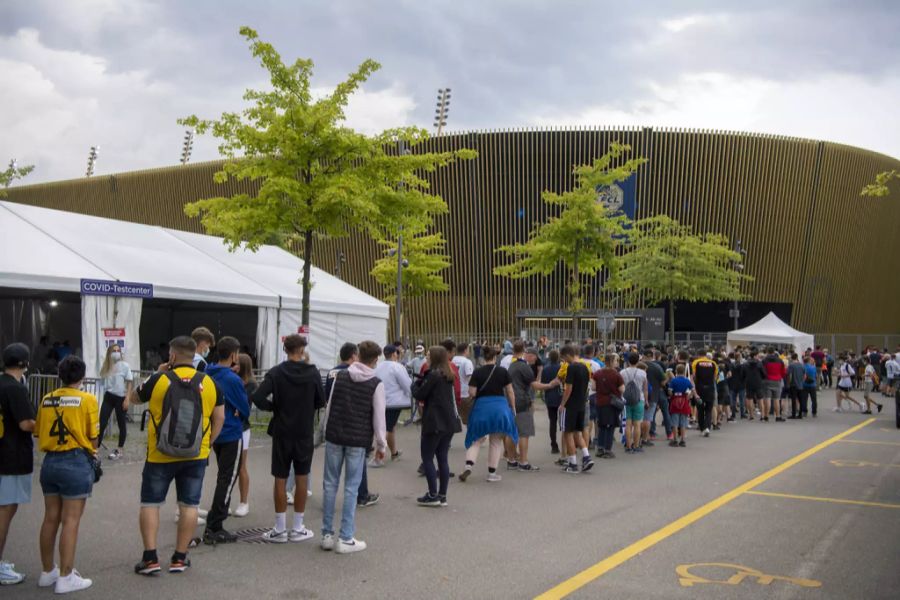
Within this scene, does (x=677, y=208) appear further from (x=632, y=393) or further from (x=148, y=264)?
(x=148, y=264)

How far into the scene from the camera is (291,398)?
730cm

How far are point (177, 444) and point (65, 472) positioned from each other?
2.43 feet

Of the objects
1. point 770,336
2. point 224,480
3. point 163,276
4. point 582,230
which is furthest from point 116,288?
point 770,336

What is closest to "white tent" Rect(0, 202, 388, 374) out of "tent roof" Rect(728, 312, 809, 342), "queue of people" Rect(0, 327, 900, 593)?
"queue of people" Rect(0, 327, 900, 593)

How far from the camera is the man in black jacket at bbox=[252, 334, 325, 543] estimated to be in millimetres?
7273

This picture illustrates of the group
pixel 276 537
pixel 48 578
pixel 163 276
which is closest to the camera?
pixel 48 578

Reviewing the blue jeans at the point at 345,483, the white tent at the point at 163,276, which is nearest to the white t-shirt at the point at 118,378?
the white tent at the point at 163,276

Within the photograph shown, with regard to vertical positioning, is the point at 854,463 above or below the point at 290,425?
below

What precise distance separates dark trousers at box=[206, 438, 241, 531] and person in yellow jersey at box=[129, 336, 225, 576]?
853 mm

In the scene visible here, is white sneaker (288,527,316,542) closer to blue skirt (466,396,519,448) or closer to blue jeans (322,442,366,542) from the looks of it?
blue jeans (322,442,366,542)

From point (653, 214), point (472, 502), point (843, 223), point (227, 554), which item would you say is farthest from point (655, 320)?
point (227, 554)

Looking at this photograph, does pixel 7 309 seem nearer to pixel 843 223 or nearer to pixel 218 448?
pixel 218 448

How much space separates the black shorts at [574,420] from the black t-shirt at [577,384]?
0.14ft

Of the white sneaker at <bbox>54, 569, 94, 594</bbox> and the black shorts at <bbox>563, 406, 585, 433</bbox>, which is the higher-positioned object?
the black shorts at <bbox>563, 406, 585, 433</bbox>
